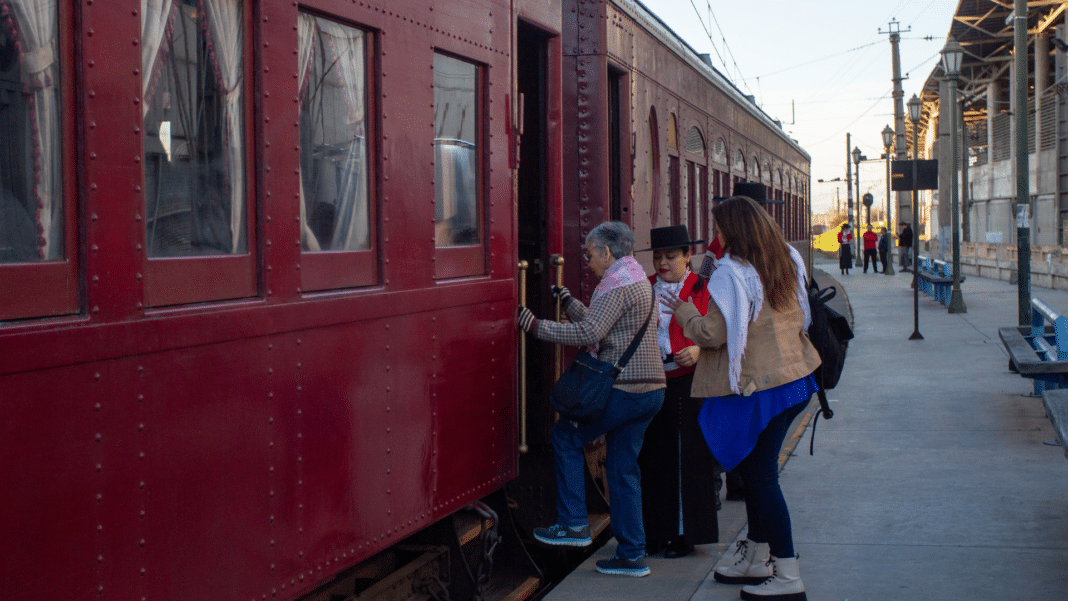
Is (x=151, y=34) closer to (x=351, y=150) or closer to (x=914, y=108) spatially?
(x=351, y=150)

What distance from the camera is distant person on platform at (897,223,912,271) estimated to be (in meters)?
33.0

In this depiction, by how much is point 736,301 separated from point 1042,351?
6110 mm

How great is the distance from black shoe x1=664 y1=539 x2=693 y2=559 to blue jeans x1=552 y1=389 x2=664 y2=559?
349mm

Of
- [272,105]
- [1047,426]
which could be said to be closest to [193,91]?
[272,105]

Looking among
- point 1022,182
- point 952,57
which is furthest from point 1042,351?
point 952,57

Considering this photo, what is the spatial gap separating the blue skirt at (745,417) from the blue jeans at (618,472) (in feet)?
1.81

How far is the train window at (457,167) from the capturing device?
417 cm

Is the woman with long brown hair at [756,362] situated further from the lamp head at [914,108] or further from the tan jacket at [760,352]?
the lamp head at [914,108]

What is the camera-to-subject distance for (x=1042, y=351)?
369 inches

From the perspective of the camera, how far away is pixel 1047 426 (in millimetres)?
8781

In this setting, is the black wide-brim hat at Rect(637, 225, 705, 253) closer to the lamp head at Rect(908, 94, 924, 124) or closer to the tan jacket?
the tan jacket

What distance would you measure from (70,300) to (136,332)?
19 centimetres

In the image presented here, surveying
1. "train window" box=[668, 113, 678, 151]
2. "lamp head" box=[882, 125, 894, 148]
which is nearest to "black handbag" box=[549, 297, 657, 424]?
"train window" box=[668, 113, 678, 151]

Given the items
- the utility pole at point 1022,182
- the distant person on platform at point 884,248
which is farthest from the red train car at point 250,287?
the distant person on platform at point 884,248
